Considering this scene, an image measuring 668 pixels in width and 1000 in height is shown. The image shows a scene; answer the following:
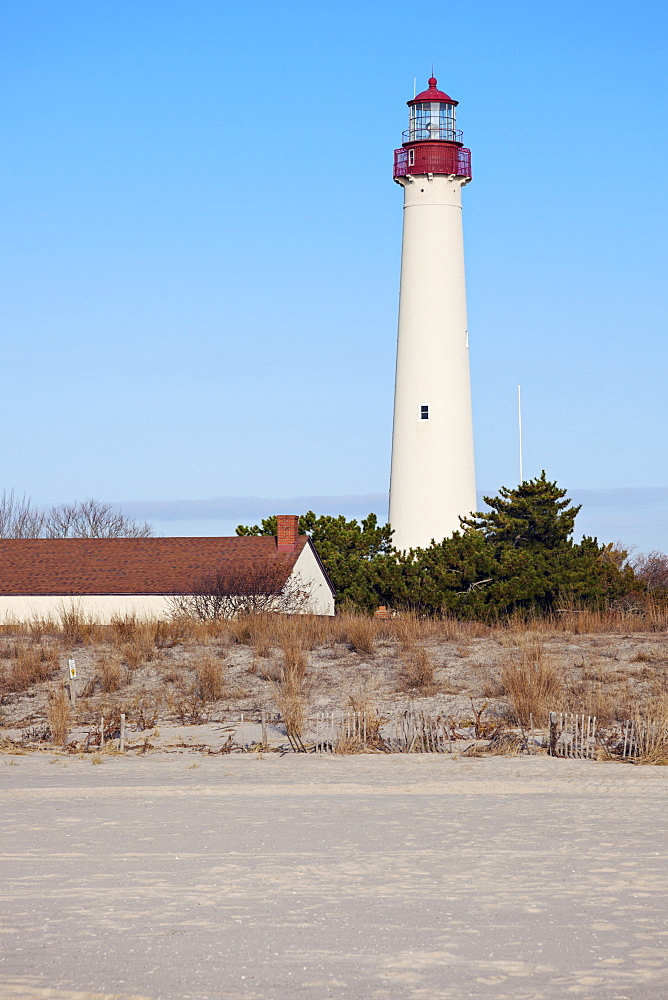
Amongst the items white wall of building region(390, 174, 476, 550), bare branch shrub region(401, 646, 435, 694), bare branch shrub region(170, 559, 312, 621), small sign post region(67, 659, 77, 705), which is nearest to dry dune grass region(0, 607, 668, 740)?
bare branch shrub region(401, 646, 435, 694)

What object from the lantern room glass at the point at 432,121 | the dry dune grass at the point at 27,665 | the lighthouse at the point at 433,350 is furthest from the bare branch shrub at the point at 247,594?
the lantern room glass at the point at 432,121

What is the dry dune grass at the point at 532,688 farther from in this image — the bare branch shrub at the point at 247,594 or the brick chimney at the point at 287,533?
the brick chimney at the point at 287,533

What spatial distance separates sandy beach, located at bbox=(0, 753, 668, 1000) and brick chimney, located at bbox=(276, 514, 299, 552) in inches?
970

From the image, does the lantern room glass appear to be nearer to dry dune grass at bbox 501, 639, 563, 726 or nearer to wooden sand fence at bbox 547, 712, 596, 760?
dry dune grass at bbox 501, 639, 563, 726

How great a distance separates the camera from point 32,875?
9242 millimetres

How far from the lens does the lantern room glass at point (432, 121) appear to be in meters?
36.4

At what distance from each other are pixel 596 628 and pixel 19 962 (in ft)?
59.2

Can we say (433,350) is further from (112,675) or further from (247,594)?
(112,675)

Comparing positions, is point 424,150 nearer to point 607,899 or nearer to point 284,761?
point 284,761

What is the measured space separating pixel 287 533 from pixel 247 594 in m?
5.59

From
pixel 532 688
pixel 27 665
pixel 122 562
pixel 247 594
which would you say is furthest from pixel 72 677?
pixel 122 562

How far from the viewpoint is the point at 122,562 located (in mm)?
41344

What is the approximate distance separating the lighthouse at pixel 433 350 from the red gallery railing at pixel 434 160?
3 centimetres

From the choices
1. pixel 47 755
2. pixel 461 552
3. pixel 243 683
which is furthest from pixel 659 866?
pixel 461 552
